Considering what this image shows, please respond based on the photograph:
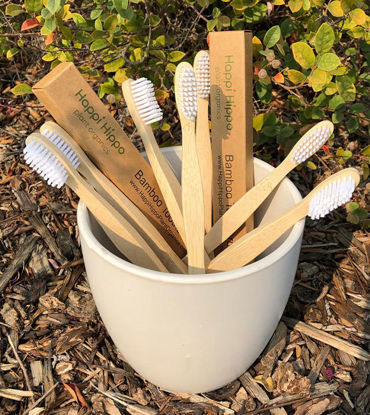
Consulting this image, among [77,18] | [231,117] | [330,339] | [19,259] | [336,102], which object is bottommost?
[330,339]

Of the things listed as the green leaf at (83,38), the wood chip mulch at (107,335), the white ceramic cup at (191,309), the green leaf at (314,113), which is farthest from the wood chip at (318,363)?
the green leaf at (83,38)

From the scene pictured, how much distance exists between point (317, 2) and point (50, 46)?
15.4 inches

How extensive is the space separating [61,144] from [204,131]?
185 mm

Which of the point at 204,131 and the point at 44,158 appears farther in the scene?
the point at 204,131

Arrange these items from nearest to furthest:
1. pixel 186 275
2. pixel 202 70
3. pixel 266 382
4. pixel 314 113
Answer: pixel 186 275 < pixel 202 70 < pixel 266 382 < pixel 314 113

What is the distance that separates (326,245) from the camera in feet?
2.88

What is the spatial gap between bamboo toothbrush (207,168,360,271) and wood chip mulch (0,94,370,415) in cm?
23

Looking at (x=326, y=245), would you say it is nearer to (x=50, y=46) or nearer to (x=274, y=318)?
(x=274, y=318)

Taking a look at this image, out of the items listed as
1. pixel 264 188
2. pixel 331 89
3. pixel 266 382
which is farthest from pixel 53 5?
pixel 266 382

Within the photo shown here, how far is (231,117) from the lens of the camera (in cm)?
62

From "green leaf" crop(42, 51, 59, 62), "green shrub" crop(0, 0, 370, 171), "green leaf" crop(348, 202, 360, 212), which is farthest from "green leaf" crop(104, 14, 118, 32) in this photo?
"green leaf" crop(348, 202, 360, 212)

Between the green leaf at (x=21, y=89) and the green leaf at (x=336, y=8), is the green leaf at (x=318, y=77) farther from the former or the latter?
the green leaf at (x=21, y=89)

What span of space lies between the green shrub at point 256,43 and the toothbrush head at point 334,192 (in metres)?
0.20

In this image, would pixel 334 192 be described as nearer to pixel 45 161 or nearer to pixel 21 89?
pixel 45 161
